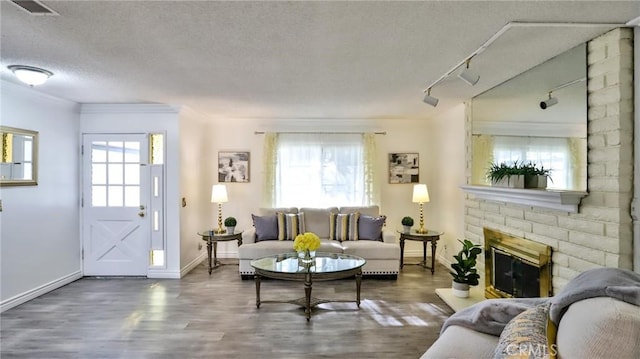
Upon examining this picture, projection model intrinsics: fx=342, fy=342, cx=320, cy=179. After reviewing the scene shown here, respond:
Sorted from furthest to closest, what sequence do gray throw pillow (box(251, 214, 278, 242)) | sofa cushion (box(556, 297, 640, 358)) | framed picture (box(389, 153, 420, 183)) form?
framed picture (box(389, 153, 420, 183)) < gray throw pillow (box(251, 214, 278, 242)) < sofa cushion (box(556, 297, 640, 358))

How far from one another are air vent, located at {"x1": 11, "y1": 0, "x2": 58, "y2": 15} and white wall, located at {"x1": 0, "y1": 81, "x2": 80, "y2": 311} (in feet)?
7.00

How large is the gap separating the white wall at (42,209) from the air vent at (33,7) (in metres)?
2.13

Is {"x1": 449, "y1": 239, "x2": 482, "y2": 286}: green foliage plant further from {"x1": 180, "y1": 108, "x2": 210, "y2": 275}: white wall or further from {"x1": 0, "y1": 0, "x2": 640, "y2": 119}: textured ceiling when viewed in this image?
{"x1": 180, "y1": 108, "x2": 210, "y2": 275}: white wall

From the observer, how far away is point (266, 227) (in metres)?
4.94

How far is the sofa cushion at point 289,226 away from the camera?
493 centimetres

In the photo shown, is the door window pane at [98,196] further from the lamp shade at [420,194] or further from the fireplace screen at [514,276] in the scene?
the fireplace screen at [514,276]

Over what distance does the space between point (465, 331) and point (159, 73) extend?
3.20 metres

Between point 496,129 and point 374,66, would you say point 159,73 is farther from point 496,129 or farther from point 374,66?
point 496,129

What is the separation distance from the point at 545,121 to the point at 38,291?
5.47 m

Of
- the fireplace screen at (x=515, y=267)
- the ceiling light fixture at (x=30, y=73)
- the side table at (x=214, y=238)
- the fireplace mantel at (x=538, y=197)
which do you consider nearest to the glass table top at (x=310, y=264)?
the side table at (x=214, y=238)

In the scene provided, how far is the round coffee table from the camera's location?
11.1 feet

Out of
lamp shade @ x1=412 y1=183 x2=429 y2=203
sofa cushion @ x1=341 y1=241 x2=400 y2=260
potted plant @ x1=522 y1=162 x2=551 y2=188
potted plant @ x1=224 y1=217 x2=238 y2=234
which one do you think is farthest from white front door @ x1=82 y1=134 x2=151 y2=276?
potted plant @ x1=522 y1=162 x2=551 y2=188

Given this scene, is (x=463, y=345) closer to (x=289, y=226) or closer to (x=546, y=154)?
(x=546, y=154)

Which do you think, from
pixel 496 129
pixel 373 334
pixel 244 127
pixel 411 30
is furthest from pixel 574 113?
pixel 244 127
